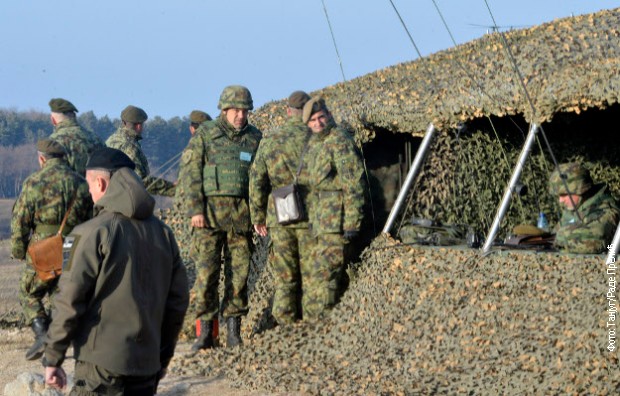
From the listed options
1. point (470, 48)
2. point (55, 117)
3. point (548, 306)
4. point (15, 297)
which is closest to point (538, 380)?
point (548, 306)

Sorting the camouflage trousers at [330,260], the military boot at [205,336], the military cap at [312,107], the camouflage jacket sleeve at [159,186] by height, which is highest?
the military cap at [312,107]

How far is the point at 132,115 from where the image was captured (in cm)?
1184

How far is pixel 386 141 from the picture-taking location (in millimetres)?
10758

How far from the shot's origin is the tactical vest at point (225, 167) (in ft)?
32.7

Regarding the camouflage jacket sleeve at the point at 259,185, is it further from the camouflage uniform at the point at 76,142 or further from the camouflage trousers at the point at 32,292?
the camouflage uniform at the point at 76,142

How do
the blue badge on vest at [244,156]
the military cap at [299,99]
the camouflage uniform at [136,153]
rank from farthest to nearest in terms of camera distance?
1. the camouflage uniform at [136,153]
2. the blue badge on vest at [244,156]
3. the military cap at [299,99]

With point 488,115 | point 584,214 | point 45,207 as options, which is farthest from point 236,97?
point 584,214

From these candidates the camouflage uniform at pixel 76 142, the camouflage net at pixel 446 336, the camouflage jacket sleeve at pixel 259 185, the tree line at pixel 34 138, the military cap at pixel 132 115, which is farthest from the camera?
the tree line at pixel 34 138

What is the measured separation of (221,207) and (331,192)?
3.51ft

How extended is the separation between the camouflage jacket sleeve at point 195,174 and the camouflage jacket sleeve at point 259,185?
0.49 m

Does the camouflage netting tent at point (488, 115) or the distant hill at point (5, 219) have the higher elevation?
the camouflage netting tent at point (488, 115)

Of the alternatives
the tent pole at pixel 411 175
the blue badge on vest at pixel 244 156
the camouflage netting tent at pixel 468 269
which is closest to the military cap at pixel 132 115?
the camouflage netting tent at pixel 468 269

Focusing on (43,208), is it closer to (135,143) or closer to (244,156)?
(135,143)

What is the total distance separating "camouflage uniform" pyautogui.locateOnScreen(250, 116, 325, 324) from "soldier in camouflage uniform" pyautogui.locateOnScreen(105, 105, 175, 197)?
2.19m
